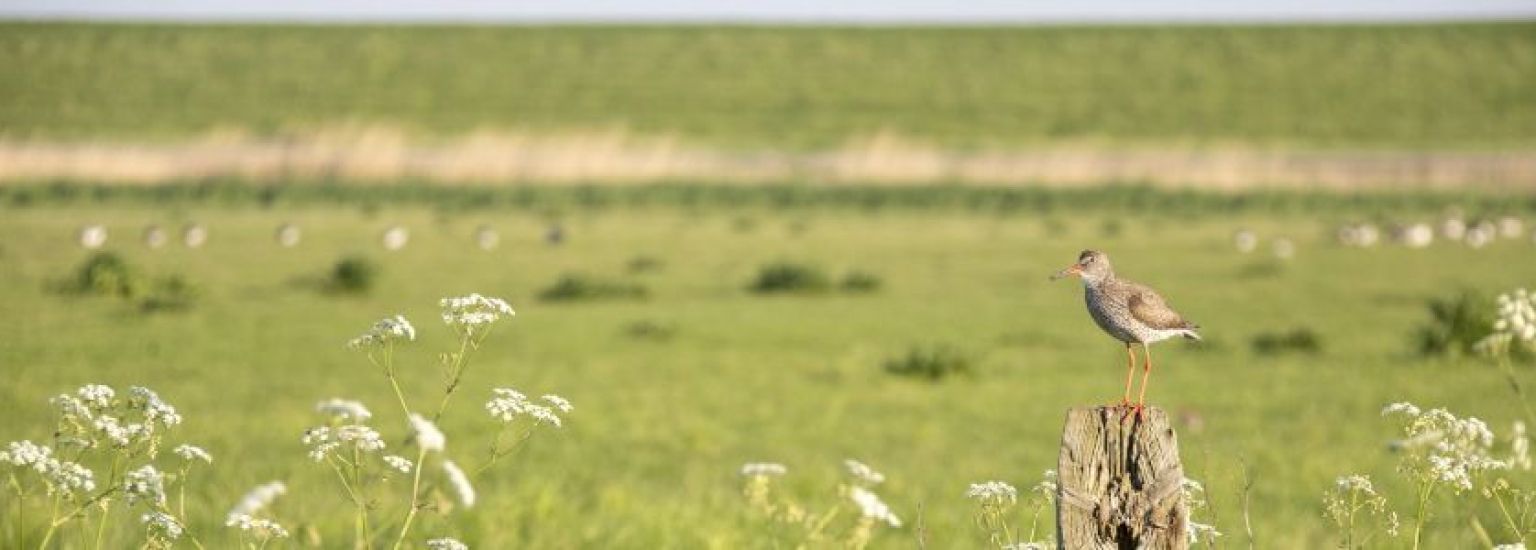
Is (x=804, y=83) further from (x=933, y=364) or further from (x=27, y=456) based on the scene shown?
(x=27, y=456)

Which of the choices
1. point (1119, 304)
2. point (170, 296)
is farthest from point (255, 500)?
point (170, 296)

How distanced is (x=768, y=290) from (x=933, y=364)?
9349mm

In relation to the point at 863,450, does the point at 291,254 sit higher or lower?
higher

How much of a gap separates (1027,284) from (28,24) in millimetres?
107079

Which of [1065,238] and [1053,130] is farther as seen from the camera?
[1053,130]

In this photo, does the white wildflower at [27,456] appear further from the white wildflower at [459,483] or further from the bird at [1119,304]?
the bird at [1119,304]

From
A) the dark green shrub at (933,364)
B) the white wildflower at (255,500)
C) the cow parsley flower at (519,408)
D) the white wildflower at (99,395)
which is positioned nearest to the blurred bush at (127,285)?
the dark green shrub at (933,364)

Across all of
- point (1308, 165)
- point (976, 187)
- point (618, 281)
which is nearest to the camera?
point (618, 281)

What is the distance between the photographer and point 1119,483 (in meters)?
5.30

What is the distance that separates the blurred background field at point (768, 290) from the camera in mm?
14133

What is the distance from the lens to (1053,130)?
98.0m

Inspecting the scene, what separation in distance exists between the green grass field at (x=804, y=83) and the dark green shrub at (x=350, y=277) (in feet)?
218

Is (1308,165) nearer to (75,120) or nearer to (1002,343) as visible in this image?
(1002,343)

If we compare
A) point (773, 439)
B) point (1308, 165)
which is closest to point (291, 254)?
point (773, 439)
